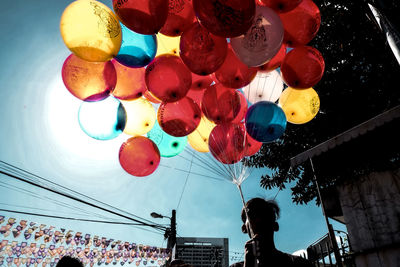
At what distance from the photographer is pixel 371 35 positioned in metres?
5.04

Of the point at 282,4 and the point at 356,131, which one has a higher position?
the point at 282,4

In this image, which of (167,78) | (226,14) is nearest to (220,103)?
(167,78)

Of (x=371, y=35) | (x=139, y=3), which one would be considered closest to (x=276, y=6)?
(x=139, y=3)

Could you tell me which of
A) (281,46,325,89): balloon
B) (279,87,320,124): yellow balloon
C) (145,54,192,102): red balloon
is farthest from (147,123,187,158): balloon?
(281,46,325,89): balloon

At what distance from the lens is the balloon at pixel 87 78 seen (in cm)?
261

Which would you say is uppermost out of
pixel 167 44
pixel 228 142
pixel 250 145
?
pixel 167 44

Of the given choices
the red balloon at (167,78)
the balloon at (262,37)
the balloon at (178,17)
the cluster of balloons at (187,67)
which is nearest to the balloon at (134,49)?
the cluster of balloons at (187,67)

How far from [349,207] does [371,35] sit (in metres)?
3.70

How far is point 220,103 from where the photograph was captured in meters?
3.03

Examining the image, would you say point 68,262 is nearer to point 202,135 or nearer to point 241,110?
point 202,135

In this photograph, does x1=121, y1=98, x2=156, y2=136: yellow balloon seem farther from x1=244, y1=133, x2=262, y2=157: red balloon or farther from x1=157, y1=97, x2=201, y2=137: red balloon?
x1=244, y1=133, x2=262, y2=157: red balloon

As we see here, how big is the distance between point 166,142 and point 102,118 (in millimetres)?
1066

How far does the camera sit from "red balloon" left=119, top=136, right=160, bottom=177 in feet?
10.6

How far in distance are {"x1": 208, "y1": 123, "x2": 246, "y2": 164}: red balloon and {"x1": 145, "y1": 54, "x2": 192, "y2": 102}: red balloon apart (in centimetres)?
76
